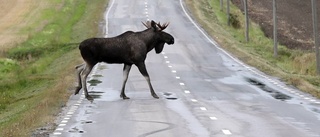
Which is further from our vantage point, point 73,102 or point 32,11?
point 32,11

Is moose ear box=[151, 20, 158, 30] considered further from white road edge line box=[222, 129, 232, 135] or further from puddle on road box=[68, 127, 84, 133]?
white road edge line box=[222, 129, 232, 135]

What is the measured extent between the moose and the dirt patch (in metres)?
38.4

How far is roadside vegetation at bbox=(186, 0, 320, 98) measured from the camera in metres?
34.9

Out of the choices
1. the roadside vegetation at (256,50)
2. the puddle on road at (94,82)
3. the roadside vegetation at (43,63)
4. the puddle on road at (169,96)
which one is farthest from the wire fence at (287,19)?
the puddle on road at (169,96)

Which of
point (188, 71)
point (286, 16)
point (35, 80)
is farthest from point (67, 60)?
point (286, 16)

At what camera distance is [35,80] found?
120 ft

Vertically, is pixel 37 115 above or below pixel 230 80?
above

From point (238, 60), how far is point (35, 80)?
39.3ft

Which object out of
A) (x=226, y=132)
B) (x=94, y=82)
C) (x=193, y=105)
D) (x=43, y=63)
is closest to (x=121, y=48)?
(x=193, y=105)

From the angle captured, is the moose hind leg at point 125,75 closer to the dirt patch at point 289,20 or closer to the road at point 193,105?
the road at point 193,105

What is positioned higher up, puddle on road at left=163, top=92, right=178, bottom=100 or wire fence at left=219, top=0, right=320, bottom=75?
puddle on road at left=163, top=92, right=178, bottom=100

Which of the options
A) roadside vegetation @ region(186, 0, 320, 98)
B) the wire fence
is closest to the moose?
roadside vegetation @ region(186, 0, 320, 98)

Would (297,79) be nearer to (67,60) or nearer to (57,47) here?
(67,60)

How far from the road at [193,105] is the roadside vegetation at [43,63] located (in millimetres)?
952
